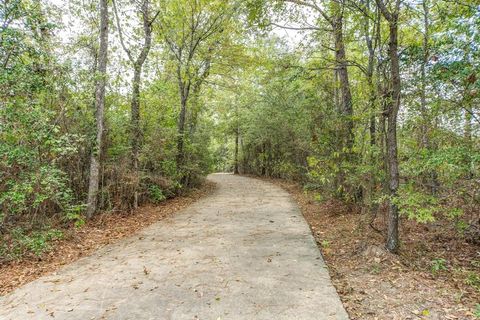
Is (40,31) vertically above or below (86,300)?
above

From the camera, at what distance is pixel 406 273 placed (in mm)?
3648

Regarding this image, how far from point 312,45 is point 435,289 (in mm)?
6803

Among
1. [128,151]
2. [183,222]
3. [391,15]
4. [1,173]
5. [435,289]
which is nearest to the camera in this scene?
[435,289]

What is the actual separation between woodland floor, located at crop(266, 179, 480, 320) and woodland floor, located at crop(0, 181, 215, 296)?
4179 millimetres

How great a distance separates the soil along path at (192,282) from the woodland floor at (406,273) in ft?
1.00

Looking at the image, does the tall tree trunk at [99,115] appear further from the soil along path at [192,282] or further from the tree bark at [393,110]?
the tree bark at [393,110]

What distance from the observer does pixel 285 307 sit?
300 cm

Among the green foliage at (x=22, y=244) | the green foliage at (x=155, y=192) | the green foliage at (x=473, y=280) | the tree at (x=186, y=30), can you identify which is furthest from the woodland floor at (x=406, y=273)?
the tree at (x=186, y=30)

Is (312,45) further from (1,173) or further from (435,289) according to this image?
(1,173)

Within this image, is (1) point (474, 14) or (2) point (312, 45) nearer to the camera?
(1) point (474, 14)

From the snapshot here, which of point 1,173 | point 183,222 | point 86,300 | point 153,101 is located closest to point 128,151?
point 153,101

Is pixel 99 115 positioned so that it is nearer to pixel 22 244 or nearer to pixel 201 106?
pixel 22 244

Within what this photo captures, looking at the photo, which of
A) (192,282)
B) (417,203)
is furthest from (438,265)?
(192,282)

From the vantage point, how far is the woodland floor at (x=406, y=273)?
2914 millimetres
